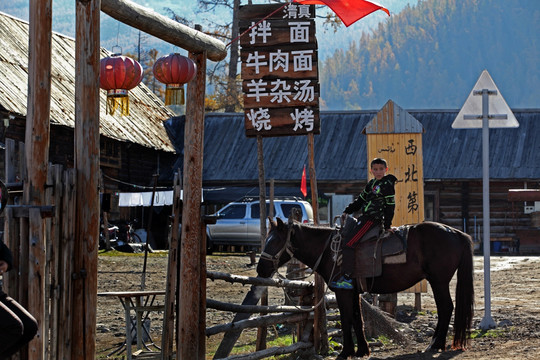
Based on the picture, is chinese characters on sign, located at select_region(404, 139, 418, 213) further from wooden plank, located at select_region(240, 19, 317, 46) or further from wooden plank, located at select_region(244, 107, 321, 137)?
wooden plank, located at select_region(240, 19, 317, 46)

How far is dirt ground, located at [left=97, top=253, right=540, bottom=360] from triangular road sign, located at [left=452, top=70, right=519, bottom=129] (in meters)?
2.76

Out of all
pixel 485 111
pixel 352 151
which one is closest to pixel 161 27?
pixel 485 111

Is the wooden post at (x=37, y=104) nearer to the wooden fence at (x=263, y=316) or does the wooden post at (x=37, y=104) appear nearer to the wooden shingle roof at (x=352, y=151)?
the wooden fence at (x=263, y=316)

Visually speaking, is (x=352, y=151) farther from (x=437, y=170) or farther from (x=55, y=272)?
(x=55, y=272)

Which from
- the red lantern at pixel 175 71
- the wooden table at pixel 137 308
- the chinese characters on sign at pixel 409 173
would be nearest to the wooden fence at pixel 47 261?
the red lantern at pixel 175 71

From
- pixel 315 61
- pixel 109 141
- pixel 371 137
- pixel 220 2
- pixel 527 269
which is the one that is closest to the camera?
pixel 315 61

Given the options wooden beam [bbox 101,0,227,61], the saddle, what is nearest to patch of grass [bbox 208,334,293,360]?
the saddle

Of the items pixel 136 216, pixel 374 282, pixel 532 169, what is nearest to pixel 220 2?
pixel 136 216

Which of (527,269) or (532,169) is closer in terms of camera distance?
(527,269)

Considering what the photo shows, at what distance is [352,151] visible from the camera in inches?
1443

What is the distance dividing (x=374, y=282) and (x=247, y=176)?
25.3 metres

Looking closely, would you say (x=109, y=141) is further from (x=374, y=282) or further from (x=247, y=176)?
(x=374, y=282)

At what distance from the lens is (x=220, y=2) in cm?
4222

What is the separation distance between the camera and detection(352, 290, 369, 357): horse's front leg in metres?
10.4
